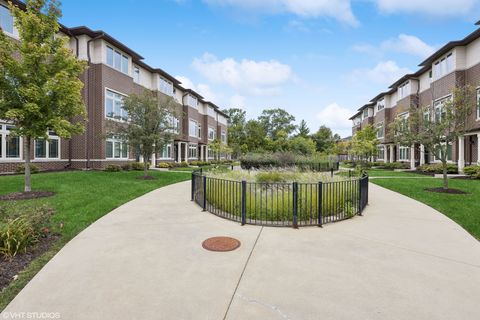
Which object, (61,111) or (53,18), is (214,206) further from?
(53,18)

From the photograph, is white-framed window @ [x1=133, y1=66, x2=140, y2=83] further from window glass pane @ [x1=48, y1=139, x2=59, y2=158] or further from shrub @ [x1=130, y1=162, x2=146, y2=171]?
window glass pane @ [x1=48, y1=139, x2=59, y2=158]

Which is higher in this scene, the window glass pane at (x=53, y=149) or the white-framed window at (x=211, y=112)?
the white-framed window at (x=211, y=112)

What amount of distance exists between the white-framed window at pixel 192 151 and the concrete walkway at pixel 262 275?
30.6 m

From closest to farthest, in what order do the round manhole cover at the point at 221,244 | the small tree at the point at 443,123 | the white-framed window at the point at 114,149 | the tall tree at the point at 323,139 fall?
the round manhole cover at the point at 221,244
the small tree at the point at 443,123
the white-framed window at the point at 114,149
the tall tree at the point at 323,139

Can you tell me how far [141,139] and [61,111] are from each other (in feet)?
18.3

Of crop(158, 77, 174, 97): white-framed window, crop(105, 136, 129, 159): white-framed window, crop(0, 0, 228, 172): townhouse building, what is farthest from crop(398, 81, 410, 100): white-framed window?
crop(105, 136, 129, 159): white-framed window

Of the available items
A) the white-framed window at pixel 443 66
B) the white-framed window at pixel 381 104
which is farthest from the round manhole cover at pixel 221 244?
the white-framed window at pixel 381 104

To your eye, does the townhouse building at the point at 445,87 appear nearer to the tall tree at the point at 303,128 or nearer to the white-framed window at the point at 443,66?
the white-framed window at the point at 443,66

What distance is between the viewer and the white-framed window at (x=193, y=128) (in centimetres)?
3554

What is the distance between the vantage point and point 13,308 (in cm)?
297

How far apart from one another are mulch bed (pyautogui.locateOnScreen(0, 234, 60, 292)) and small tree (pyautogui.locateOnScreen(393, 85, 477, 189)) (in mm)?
14456

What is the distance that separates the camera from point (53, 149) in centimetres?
1855

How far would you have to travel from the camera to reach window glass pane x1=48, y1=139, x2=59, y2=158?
18259 millimetres

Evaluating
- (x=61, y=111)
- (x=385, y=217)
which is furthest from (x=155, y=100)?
(x=385, y=217)
